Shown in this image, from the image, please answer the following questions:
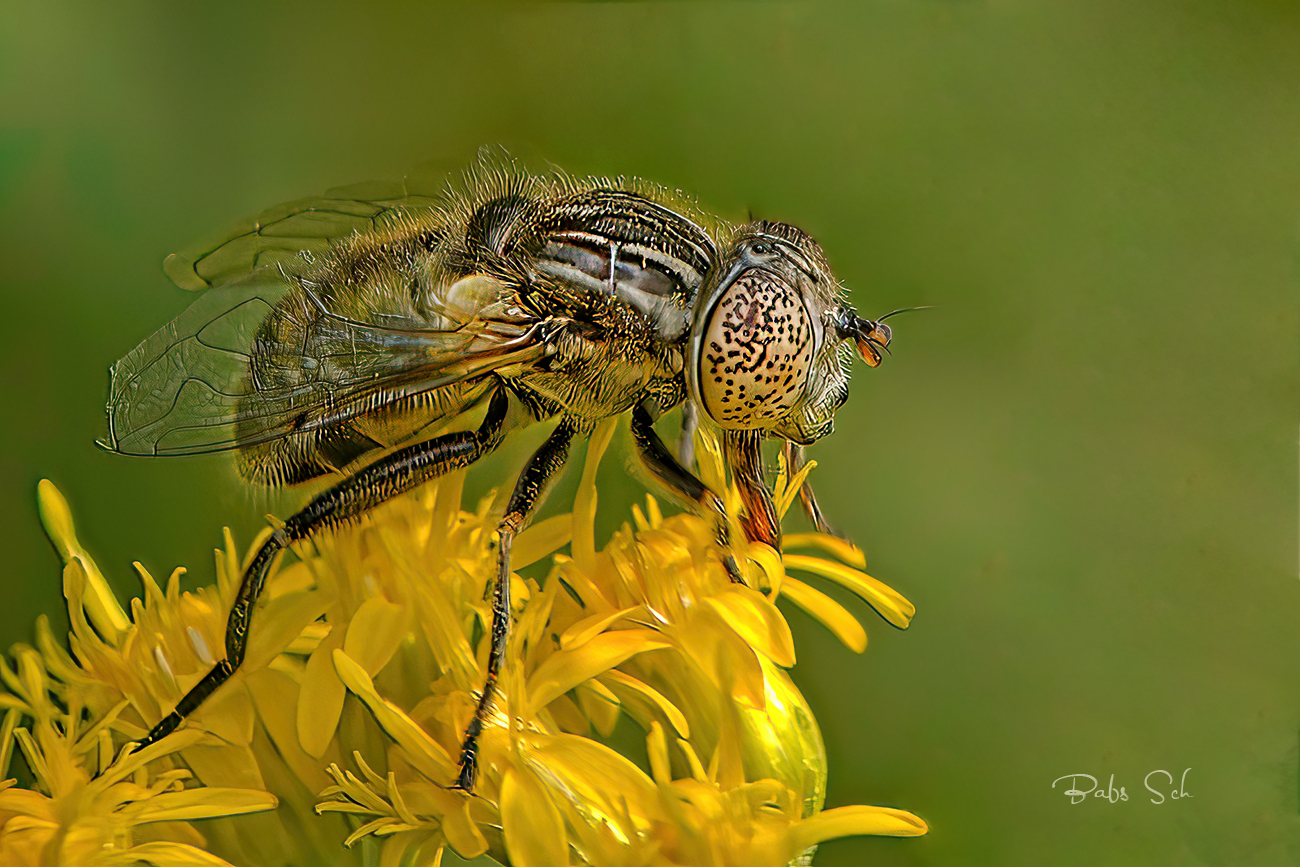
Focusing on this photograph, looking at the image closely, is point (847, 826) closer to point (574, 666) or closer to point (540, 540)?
point (574, 666)

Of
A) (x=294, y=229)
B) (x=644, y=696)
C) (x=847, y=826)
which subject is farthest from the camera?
(x=294, y=229)

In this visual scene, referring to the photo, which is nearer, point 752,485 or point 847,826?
point 847,826

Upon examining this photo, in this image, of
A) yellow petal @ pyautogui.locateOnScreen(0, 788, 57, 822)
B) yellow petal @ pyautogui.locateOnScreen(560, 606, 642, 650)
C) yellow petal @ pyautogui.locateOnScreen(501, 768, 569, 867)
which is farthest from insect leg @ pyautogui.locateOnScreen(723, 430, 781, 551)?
yellow petal @ pyautogui.locateOnScreen(0, 788, 57, 822)

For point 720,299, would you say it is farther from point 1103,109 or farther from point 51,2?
point 51,2

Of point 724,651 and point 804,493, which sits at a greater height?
point 804,493

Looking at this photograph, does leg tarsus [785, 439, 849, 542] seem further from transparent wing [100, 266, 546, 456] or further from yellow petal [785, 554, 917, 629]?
transparent wing [100, 266, 546, 456]

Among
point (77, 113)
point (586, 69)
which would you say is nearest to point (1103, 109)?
point (586, 69)

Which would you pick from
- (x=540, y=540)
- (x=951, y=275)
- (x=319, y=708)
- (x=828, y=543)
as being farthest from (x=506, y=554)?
(x=951, y=275)
